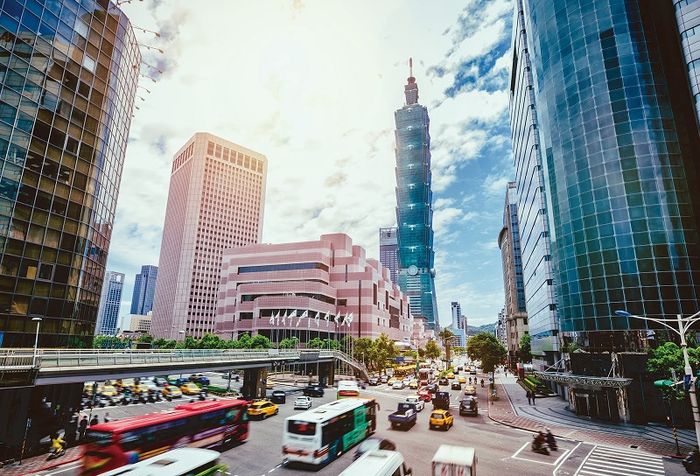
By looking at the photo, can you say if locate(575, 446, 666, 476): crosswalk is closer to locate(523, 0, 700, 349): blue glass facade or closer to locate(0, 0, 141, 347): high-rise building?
locate(523, 0, 700, 349): blue glass facade

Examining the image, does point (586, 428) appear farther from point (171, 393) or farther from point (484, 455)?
point (171, 393)

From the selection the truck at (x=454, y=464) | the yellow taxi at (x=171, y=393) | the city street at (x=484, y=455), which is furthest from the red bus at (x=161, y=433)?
the yellow taxi at (x=171, y=393)

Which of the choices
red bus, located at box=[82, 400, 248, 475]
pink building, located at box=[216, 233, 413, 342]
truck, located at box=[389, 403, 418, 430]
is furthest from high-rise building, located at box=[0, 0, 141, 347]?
pink building, located at box=[216, 233, 413, 342]

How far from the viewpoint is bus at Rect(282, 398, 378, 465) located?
856 inches

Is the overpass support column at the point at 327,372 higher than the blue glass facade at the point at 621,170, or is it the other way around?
the blue glass facade at the point at 621,170

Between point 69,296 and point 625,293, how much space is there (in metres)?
64.0

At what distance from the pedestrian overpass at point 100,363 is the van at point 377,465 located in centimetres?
2002

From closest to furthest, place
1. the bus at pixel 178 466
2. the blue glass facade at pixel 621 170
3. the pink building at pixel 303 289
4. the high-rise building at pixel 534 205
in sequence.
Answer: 1. the bus at pixel 178 466
2. the blue glass facade at pixel 621 170
3. the high-rise building at pixel 534 205
4. the pink building at pixel 303 289

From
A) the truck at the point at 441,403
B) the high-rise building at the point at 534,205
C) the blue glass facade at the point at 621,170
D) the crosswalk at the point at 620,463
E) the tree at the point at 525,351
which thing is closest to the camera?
the crosswalk at the point at 620,463

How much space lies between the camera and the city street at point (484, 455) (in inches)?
894

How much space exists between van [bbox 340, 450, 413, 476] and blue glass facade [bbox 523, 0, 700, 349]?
132 ft

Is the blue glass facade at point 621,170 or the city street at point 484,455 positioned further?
the blue glass facade at point 621,170

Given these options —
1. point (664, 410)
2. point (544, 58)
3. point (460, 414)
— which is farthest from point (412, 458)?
point (544, 58)

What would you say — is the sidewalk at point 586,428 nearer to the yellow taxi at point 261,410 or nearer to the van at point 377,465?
the yellow taxi at point 261,410
